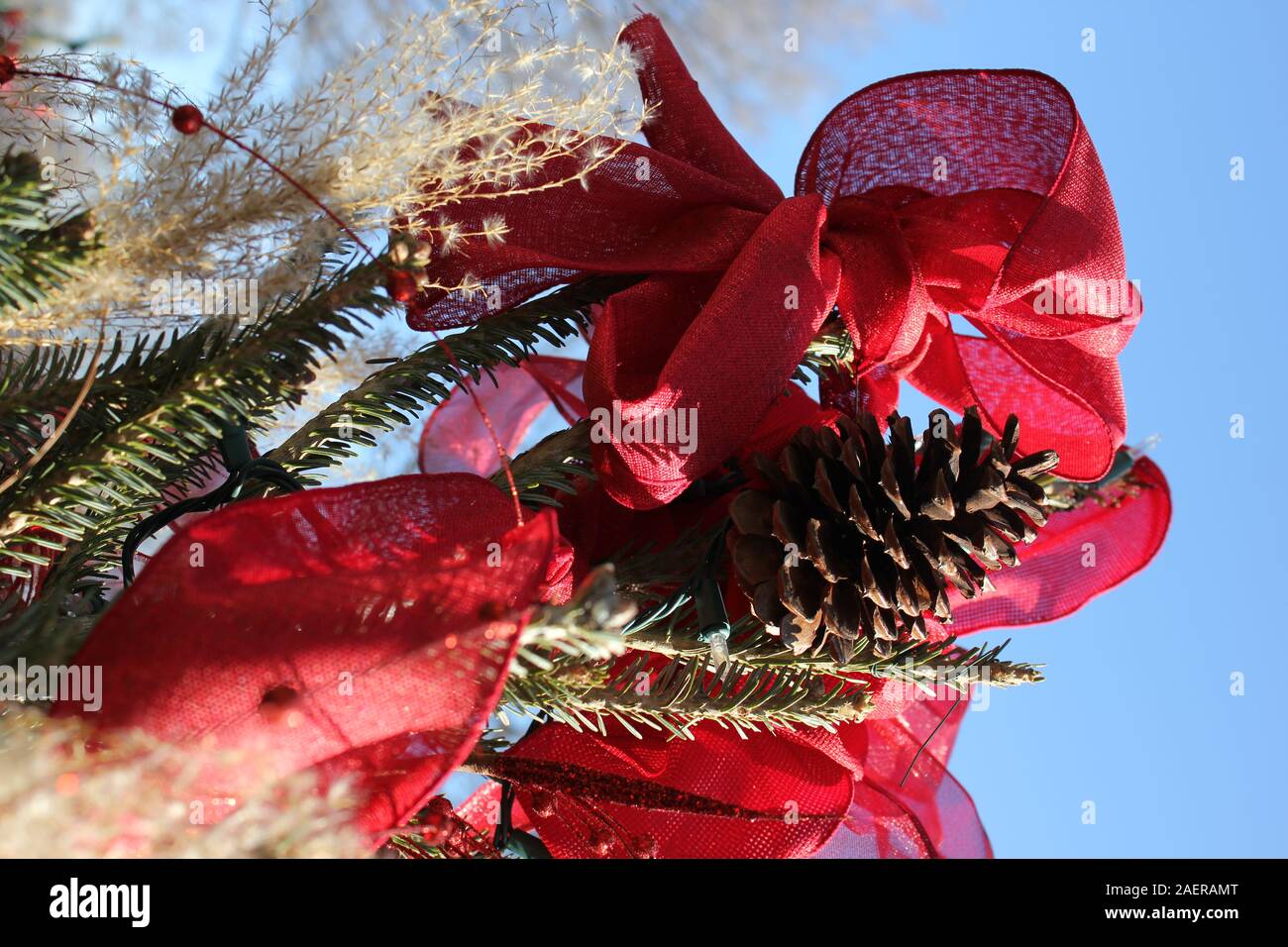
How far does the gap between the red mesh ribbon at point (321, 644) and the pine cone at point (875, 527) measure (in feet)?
0.52

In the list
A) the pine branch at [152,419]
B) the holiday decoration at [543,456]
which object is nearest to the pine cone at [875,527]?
the holiday decoration at [543,456]

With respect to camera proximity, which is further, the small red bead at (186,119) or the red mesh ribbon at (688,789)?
the red mesh ribbon at (688,789)

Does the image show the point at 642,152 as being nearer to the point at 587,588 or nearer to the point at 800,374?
the point at 800,374

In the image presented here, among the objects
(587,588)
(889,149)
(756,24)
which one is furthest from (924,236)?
(756,24)

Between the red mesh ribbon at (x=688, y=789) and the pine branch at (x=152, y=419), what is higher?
the pine branch at (x=152, y=419)

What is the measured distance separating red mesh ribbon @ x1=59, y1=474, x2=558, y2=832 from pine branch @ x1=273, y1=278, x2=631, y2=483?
4.8 inches

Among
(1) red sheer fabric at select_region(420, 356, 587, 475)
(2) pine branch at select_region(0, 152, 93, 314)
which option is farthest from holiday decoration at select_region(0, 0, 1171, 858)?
(1) red sheer fabric at select_region(420, 356, 587, 475)

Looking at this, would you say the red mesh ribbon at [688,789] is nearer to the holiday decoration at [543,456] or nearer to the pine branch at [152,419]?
the holiday decoration at [543,456]

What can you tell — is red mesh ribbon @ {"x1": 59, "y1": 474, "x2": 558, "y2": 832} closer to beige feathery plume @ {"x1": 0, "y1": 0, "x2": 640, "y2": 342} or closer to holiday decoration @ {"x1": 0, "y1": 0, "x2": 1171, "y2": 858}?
holiday decoration @ {"x1": 0, "y1": 0, "x2": 1171, "y2": 858}

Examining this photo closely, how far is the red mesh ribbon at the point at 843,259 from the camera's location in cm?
52

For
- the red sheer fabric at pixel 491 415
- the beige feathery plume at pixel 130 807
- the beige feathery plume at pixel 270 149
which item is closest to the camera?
the beige feathery plume at pixel 130 807

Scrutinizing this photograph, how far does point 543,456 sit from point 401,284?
0.49ft

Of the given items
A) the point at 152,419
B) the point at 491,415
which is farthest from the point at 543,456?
the point at 491,415

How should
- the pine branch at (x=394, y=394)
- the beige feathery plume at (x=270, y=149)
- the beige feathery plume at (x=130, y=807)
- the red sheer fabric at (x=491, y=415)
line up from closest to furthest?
the beige feathery plume at (x=130, y=807) → the beige feathery plume at (x=270, y=149) → the pine branch at (x=394, y=394) → the red sheer fabric at (x=491, y=415)
